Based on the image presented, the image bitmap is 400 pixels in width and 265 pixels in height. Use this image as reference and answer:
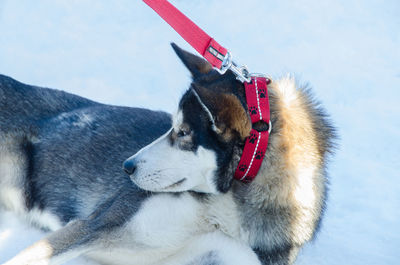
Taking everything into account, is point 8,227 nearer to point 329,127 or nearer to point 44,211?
→ point 44,211

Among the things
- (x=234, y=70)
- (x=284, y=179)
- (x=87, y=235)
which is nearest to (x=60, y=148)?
(x=87, y=235)

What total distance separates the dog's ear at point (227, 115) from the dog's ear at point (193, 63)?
1.70ft

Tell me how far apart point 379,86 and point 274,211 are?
12.3 ft

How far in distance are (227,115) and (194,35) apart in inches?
19.2

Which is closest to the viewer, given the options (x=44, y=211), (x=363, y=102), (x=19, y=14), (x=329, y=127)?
(x=329, y=127)

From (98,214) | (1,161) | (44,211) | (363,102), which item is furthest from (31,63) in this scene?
(363,102)

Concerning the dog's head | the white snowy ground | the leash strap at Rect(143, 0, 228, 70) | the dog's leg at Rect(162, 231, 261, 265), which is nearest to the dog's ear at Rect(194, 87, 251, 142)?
the dog's head

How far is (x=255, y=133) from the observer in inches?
89.5

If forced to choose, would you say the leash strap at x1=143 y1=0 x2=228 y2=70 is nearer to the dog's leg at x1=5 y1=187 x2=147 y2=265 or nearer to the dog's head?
the dog's head

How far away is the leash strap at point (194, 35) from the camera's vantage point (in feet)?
7.90

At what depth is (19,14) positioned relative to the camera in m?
6.51

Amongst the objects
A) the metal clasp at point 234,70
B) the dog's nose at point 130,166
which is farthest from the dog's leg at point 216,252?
the metal clasp at point 234,70

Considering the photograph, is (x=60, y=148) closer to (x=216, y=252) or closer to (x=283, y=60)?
(x=216, y=252)

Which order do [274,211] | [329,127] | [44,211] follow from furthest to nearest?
[44,211] < [329,127] < [274,211]
